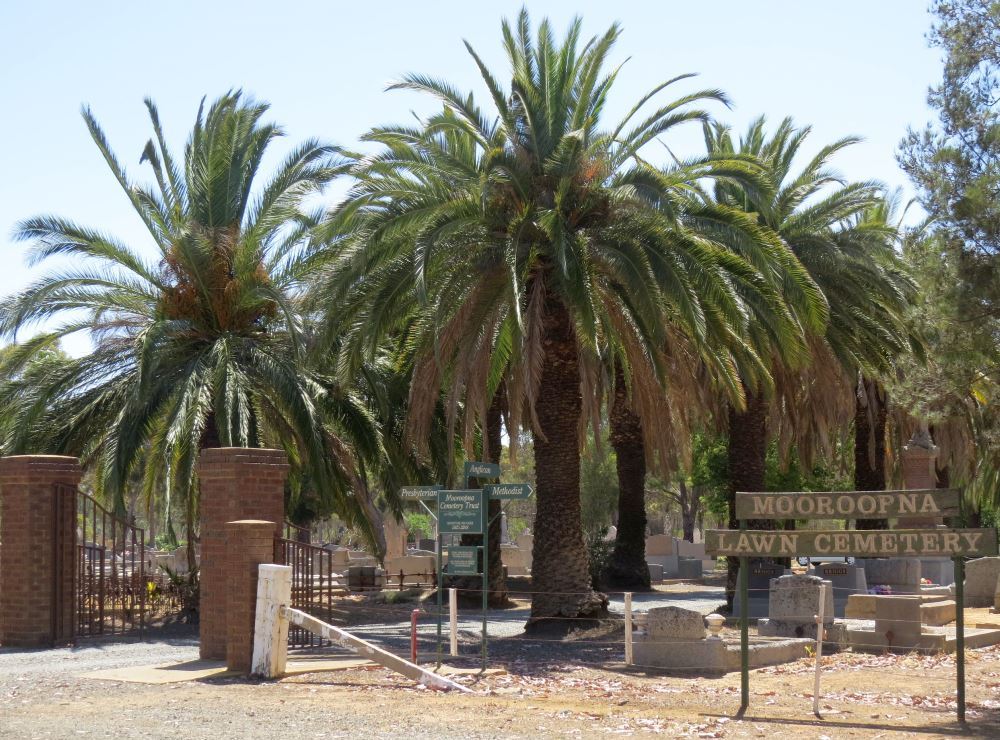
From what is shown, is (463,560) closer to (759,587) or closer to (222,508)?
(222,508)

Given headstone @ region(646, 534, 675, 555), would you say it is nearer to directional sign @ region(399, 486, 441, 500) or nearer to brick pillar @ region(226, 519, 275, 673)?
directional sign @ region(399, 486, 441, 500)

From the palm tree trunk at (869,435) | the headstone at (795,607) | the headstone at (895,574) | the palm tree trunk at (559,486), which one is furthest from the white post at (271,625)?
the palm tree trunk at (869,435)

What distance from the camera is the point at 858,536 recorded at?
38.3 ft

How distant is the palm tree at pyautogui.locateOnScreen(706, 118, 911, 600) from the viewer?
74.9ft

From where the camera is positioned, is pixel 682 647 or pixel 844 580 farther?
pixel 844 580

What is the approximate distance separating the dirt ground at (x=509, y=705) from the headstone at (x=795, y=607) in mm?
2804

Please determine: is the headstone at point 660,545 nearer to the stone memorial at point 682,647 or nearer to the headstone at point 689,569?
the headstone at point 689,569

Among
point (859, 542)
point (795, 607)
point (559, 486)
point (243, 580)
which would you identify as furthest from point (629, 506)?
Result: point (859, 542)

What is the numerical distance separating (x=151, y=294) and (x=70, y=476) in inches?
221

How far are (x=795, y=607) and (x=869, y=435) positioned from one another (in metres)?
12.0

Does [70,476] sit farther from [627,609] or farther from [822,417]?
[822,417]

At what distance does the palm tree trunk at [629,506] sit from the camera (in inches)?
1172

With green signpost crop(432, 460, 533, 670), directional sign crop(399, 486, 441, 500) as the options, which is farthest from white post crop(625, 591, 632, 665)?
directional sign crop(399, 486, 441, 500)

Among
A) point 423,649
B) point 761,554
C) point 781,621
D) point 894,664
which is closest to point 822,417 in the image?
point 781,621
